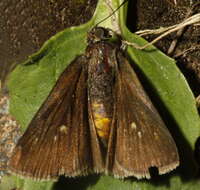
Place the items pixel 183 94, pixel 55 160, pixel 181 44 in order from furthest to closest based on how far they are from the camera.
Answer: pixel 181 44 < pixel 183 94 < pixel 55 160

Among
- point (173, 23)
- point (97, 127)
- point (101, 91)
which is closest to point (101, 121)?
point (97, 127)

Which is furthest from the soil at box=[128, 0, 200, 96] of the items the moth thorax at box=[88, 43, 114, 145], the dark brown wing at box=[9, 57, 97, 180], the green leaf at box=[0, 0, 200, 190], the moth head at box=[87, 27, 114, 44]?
the dark brown wing at box=[9, 57, 97, 180]

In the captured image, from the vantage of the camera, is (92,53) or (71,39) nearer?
(92,53)

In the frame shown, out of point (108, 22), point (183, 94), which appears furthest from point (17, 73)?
point (183, 94)

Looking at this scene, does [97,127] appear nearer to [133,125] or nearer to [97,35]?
[133,125]

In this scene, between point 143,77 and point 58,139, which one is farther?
point 143,77

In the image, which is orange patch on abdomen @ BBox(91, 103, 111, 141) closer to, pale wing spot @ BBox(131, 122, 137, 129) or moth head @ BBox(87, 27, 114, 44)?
pale wing spot @ BBox(131, 122, 137, 129)

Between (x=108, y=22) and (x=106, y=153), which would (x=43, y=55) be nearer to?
(x=108, y=22)

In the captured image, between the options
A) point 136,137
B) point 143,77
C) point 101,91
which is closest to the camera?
point 136,137
